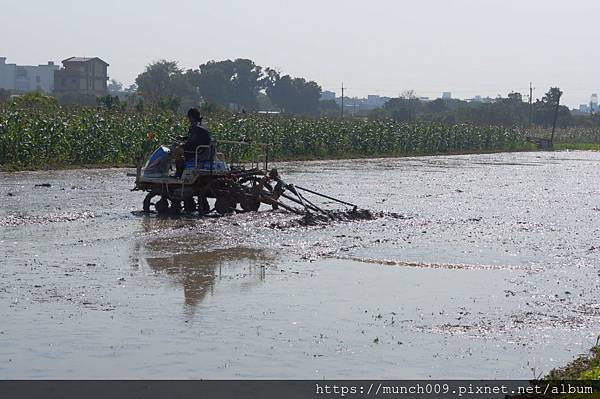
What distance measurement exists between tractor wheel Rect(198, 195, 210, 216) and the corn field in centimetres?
1472

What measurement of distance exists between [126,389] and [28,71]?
174852 millimetres

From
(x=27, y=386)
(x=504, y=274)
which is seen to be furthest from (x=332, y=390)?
(x=504, y=274)

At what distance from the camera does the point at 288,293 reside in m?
14.2

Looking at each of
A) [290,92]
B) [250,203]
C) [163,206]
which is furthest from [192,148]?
[290,92]

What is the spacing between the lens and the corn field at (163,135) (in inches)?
1481

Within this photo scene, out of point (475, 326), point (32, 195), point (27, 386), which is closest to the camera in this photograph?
point (27, 386)

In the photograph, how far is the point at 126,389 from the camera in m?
9.20

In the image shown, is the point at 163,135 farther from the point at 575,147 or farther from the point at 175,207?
the point at 575,147

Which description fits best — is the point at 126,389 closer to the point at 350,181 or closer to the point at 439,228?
the point at 439,228

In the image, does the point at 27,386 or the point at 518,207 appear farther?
the point at 518,207

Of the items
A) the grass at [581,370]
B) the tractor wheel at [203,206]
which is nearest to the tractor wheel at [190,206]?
the tractor wheel at [203,206]

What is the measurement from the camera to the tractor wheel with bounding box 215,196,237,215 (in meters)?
22.9

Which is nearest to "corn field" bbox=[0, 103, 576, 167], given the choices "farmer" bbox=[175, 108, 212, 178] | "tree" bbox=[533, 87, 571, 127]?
"farmer" bbox=[175, 108, 212, 178]

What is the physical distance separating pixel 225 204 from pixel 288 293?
8.88 metres
